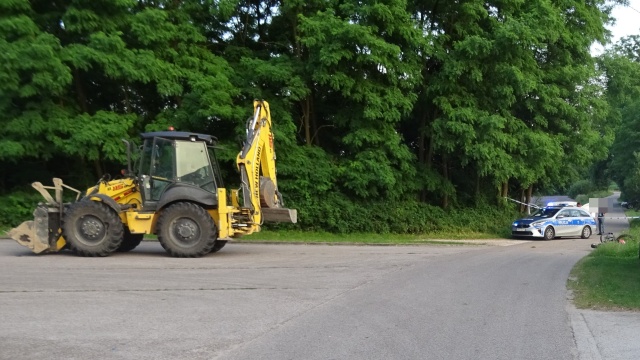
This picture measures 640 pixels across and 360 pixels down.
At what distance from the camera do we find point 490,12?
3002 centimetres

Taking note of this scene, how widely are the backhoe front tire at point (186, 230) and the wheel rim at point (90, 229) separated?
143cm

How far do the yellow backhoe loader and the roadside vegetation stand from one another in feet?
25.0

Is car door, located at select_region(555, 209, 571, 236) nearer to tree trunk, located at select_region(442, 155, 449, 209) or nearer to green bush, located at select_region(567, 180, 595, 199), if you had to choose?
tree trunk, located at select_region(442, 155, 449, 209)

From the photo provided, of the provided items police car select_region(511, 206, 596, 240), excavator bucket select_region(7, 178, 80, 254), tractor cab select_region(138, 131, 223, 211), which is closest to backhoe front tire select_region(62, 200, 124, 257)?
excavator bucket select_region(7, 178, 80, 254)

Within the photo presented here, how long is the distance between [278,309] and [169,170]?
8.11 m

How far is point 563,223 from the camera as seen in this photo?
3125 centimetres

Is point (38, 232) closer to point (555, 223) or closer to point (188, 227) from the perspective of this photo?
point (188, 227)

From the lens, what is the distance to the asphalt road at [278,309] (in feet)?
25.4

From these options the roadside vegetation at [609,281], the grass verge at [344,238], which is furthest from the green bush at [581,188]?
the roadside vegetation at [609,281]

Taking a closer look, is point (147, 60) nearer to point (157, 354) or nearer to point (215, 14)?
point (215, 14)

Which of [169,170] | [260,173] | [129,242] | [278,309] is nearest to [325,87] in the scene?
[260,173]

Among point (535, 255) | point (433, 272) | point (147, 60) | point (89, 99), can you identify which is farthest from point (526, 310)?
point (89, 99)

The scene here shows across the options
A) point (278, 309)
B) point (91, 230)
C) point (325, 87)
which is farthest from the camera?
point (325, 87)

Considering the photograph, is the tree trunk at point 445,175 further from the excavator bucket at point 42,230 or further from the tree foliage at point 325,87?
the excavator bucket at point 42,230
